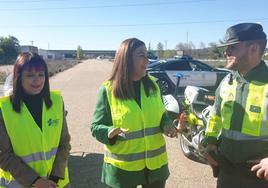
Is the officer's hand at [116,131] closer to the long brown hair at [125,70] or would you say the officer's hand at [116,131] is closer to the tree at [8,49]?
the long brown hair at [125,70]

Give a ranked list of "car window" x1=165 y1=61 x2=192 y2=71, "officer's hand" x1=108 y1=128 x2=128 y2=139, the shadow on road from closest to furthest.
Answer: "officer's hand" x1=108 y1=128 x2=128 y2=139
the shadow on road
"car window" x1=165 y1=61 x2=192 y2=71

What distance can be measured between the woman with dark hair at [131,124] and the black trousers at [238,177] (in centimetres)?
49

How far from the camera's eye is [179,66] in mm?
16703

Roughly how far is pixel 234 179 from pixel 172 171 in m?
3.27

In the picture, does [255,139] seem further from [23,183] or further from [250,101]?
[23,183]

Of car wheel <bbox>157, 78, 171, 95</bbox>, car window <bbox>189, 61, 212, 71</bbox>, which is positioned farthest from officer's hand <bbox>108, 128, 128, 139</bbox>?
car window <bbox>189, 61, 212, 71</bbox>

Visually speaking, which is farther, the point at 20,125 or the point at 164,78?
the point at 164,78

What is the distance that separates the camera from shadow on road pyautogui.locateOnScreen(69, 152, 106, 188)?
212 inches

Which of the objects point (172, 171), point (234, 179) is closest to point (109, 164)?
point (234, 179)

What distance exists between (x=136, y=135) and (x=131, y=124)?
10cm

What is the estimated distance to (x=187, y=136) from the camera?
620 cm

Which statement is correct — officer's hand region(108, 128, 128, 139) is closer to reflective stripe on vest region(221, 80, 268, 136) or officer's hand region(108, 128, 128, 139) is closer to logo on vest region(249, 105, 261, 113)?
reflective stripe on vest region(221, 80, 268, 136)

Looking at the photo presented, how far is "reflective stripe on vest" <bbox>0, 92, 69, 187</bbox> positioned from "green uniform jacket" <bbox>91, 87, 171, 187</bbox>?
0.36 metres

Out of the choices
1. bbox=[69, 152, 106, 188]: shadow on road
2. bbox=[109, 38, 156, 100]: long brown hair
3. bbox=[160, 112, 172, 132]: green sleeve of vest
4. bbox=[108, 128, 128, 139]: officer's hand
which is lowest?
bbox=[69, 152, 106, 188]: shadow on road
